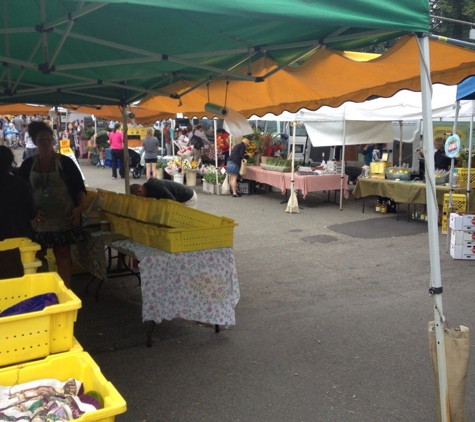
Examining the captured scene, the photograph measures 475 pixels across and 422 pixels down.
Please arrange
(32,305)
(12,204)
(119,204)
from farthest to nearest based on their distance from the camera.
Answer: (119,204) → (12,204) → (32,305)

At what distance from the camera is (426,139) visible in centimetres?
285

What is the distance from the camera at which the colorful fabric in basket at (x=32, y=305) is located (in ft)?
7.38

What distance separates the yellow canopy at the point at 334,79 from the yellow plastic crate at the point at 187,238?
1776 mm

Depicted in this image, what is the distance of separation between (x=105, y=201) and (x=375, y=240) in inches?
197

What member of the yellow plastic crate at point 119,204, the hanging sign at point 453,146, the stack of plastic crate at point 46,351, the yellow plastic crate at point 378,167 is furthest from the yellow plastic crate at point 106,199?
the yellow plastic crate at point 378,167

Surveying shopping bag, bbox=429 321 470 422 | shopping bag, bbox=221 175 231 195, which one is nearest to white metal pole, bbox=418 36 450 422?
shopping bag, bbox=429 321 470 422

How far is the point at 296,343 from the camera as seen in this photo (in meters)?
4.48

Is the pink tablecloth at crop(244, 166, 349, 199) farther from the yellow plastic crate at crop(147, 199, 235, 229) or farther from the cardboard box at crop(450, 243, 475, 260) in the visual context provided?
the yellow plastic crate at crop(147, 199, 235, 229)

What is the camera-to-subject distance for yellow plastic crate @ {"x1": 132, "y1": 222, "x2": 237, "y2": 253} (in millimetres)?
4254

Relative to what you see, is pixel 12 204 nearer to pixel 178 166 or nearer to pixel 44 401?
pixel 44 401

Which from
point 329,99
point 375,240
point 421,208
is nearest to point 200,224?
point 329,99

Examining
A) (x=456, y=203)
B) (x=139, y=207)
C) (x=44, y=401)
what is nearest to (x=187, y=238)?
(x=139, y=207)

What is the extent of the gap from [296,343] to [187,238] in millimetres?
1413

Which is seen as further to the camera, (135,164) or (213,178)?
(135,164)
